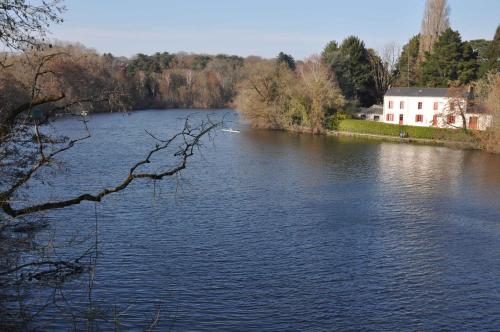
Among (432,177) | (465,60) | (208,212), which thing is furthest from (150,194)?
(465,60)

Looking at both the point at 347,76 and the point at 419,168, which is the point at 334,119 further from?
the point at 419,168

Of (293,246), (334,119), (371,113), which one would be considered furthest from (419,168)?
(371,113)

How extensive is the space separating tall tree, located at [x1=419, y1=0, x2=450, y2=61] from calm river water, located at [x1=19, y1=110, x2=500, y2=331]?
131ft

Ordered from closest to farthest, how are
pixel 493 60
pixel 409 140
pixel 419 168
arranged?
1. pixel 419 168
2. pixel 409 140
3. pixel 493 60

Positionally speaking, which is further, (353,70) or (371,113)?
(353,70)

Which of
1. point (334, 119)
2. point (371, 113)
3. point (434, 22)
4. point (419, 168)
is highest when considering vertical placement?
Answer: point (434, 22)

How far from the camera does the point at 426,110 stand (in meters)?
49.4

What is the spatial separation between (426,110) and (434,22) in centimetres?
2277

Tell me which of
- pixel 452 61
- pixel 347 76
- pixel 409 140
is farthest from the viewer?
pixel 347 76

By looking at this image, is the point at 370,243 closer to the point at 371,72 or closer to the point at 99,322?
the point at 99,322

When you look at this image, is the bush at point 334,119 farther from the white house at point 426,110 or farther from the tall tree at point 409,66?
the tall tree at point 409,66


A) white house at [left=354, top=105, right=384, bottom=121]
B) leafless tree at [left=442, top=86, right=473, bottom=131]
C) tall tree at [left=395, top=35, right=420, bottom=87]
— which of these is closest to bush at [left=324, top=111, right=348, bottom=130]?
white house at [left=354, top=105, right=384, bottom=121]

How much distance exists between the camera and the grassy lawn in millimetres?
42469

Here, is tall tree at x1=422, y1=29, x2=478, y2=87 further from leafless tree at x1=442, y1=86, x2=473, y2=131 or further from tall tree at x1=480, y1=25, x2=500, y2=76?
leafless tree at x1=442, y1=86, x2=473, y2=131
